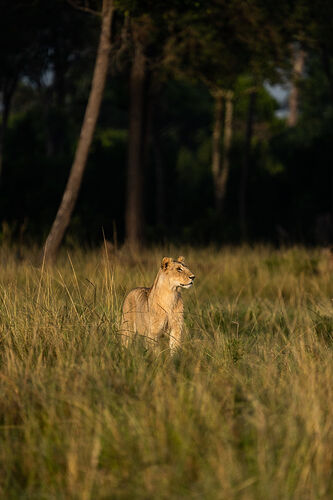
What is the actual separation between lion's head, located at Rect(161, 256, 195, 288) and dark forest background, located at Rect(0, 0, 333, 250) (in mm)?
7648

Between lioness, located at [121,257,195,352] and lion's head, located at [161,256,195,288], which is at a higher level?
lion's head, located at [161,256,195,288]

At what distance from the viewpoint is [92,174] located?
2756 centimetres

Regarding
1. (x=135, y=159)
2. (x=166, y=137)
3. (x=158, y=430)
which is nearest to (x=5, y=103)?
(x=135, y=159)

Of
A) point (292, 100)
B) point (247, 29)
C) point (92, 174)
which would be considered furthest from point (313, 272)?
point (292, 100)

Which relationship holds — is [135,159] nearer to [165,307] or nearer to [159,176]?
[159,176]

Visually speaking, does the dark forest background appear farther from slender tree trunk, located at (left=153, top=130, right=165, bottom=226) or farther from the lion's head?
the lion's head

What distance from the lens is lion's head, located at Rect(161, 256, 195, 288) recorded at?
660cm

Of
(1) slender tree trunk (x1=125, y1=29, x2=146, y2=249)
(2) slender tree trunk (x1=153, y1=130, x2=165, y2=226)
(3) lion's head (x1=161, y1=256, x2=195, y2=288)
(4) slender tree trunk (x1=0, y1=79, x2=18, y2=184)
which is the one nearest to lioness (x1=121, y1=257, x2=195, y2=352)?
(3) lion's head (x1=161, y1=256, x2=195, y2=288)

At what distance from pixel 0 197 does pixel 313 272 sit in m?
13.0

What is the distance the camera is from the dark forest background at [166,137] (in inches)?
736

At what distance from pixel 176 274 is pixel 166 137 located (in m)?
33.5

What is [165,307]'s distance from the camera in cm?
665

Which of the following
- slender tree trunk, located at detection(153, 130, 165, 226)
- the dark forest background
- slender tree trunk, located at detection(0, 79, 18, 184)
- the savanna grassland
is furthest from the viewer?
slender tree trunk, located at detection(153, 130, 165, 226)

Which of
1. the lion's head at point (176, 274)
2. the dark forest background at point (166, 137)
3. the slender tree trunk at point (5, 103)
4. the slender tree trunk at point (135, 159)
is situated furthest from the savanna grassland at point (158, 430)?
the slender tree trunk at point (5, 103)
